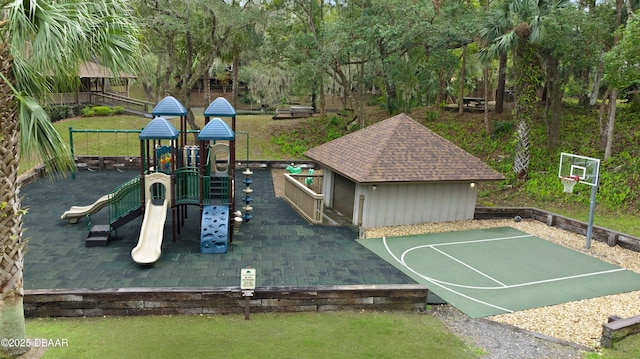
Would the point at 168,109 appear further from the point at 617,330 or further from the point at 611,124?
the point at 611,124

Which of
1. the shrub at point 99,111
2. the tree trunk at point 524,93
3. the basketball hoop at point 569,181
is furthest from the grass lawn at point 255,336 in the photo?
the shrub at point 99,111

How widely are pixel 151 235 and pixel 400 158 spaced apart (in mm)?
7872

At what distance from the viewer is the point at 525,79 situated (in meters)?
19.4

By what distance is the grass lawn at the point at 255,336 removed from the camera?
25.0ft

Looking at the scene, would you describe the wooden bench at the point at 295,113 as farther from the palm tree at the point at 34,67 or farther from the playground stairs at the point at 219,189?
the palm tree at the point at 34,67

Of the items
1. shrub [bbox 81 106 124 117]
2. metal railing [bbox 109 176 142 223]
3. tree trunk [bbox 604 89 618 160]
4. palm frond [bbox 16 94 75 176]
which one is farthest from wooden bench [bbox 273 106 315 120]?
palm frond [bbox 16 94 75 176]

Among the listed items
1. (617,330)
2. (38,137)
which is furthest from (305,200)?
(38,137)

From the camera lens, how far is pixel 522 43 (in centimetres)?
1911

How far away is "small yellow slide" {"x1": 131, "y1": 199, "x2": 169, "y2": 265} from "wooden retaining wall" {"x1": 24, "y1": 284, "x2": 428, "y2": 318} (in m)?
2.06

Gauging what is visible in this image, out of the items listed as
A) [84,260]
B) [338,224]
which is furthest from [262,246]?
[84,260]

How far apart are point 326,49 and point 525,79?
943 cm

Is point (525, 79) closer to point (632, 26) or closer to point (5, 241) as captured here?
point (632, 26)

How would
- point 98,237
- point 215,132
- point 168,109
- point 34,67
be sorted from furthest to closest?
point 168,109
point 215,132
point 98,237
point 34,67

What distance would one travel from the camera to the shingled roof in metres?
14.6
